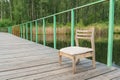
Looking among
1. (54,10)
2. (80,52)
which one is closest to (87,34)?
(80,52)

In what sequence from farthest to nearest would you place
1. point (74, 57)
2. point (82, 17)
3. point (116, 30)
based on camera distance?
A: point (82, 17)
point (116, 30)
point (74, 57)

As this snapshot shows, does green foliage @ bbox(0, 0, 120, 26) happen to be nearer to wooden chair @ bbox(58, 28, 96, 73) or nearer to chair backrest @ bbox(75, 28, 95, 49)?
chair backrest @ bbox(75, 28, 95, 49)

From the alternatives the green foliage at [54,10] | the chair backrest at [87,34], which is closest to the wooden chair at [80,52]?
the chair backrest at [87,34]

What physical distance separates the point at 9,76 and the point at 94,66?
→ 3.57ft

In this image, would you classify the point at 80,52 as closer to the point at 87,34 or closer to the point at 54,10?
the point at 87,34

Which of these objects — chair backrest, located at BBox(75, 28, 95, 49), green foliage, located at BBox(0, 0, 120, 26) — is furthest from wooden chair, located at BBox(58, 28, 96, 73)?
green foliage, located at BBox(0, 0, 120, 26)

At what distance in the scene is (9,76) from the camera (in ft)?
6.79

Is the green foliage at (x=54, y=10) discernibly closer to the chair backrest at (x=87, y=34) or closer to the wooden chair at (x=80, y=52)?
the chair backrest at (x=87, y=34)

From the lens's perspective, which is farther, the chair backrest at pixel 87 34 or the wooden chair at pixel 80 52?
the chair backrest at pixel 87 34

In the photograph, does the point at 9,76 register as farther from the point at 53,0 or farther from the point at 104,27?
the point at 53,0

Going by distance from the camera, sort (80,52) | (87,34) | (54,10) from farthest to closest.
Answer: (54,10)
(87,34)
(80,52)

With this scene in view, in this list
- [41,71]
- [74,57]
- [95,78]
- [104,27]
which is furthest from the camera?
[104,27]

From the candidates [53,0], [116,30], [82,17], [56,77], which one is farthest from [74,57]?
[53,0]

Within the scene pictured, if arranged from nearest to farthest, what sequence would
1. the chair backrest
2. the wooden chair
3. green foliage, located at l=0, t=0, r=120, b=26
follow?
the wooden chair
the chair backrest
green foliage, located at l=0, t=0, r=120, b=26
